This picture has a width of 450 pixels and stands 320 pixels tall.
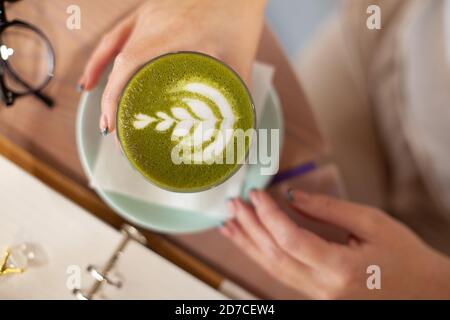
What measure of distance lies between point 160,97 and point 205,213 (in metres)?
0.15

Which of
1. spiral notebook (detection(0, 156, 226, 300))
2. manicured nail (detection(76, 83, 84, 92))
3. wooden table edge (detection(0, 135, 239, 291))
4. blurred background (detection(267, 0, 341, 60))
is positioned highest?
blurred background (detection(267, 0, 341, 60))

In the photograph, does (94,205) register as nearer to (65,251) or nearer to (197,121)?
(65,251)

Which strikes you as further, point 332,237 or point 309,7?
point 309,7

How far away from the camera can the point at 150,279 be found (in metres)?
0.38

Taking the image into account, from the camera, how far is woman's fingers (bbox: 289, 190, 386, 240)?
40 centimetres

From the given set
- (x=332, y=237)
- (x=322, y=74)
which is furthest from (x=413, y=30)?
(x=332, y=237)

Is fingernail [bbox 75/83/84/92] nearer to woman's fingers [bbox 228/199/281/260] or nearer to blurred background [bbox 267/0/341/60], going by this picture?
woman's fingers [bbox 228/199/281/260]

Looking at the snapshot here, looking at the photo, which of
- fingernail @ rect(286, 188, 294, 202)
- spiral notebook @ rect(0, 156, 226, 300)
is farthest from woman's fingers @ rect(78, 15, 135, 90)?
fingernail @ rect(286, 188, 294, 202)

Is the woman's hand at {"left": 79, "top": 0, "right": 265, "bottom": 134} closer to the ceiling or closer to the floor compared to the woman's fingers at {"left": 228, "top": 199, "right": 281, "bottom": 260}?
closer to the ceiling

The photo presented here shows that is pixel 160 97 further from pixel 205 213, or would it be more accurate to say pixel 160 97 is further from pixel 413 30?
pixel 413 30

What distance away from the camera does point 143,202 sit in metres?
0.38

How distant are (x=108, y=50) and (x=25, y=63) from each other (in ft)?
0.32

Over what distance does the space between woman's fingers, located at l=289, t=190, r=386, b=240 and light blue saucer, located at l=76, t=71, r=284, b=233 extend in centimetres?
4
